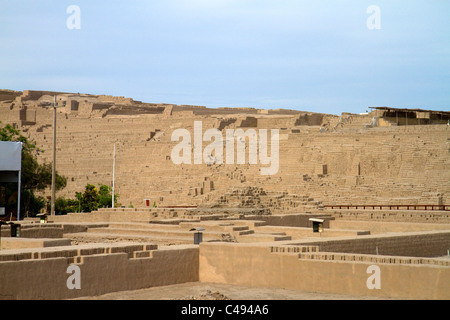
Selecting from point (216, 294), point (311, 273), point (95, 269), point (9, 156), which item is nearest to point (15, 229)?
point (95, 269)

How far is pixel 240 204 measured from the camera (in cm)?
2716

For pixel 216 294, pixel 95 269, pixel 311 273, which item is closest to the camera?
pixel 216 294

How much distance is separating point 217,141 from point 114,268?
1403 inches

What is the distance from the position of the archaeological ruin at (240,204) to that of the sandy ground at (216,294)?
0.90 feet

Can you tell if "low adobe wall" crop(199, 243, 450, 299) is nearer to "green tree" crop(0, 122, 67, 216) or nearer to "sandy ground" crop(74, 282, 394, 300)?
"sandy ground" crop(74, 282, 394, 300)

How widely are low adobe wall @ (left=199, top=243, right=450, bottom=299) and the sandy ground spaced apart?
0.26m

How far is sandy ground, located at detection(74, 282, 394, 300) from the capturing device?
12.3 meters

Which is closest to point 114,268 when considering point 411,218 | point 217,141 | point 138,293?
point 138,293

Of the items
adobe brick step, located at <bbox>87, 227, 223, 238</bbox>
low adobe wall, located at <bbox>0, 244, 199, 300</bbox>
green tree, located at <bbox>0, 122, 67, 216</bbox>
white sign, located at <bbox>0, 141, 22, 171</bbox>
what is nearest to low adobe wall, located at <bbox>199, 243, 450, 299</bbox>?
low adobe wall, located at <bbox>0, 244, 199, 300</bbox>

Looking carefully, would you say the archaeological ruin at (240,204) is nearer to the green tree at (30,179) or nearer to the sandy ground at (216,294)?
the sandy ground at (216,294)

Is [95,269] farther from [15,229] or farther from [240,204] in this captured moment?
[240,204]

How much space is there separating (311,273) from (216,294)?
2014mm

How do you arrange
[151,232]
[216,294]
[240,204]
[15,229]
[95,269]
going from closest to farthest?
[216,294] < [95,269] < [15,229] < [151,232] < [240,204]
